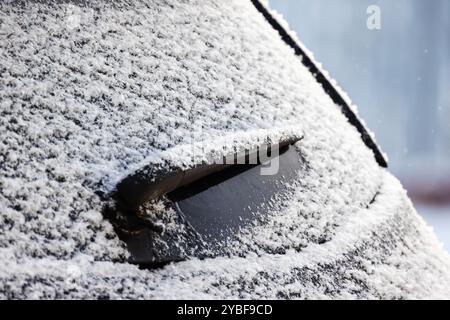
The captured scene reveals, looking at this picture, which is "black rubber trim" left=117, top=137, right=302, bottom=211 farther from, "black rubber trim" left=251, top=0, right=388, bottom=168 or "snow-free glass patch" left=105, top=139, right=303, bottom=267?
"black rubber trim" left=251, top=0, right=388, bottom=168

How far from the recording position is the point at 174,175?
1019 mm

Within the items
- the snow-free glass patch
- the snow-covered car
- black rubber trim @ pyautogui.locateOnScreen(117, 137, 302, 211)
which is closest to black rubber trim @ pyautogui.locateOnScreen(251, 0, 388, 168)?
the snow-covered car

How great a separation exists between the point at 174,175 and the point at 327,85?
1.10 metres

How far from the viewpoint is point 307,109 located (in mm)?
1610

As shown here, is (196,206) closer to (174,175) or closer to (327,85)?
(174,175)

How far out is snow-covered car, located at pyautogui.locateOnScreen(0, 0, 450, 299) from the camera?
3.06 ft

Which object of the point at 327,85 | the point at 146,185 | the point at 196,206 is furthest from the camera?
the point at 327,85

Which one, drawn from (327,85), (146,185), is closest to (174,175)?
(146,185)

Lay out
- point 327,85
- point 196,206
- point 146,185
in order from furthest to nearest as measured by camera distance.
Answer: point 327,85
point 196,206
point 146,185

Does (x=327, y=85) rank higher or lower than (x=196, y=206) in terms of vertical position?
higher

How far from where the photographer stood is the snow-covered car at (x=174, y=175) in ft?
3.06

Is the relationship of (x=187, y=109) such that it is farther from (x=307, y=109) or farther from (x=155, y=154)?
(x=307, y=109)

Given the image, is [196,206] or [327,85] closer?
[196,206]
